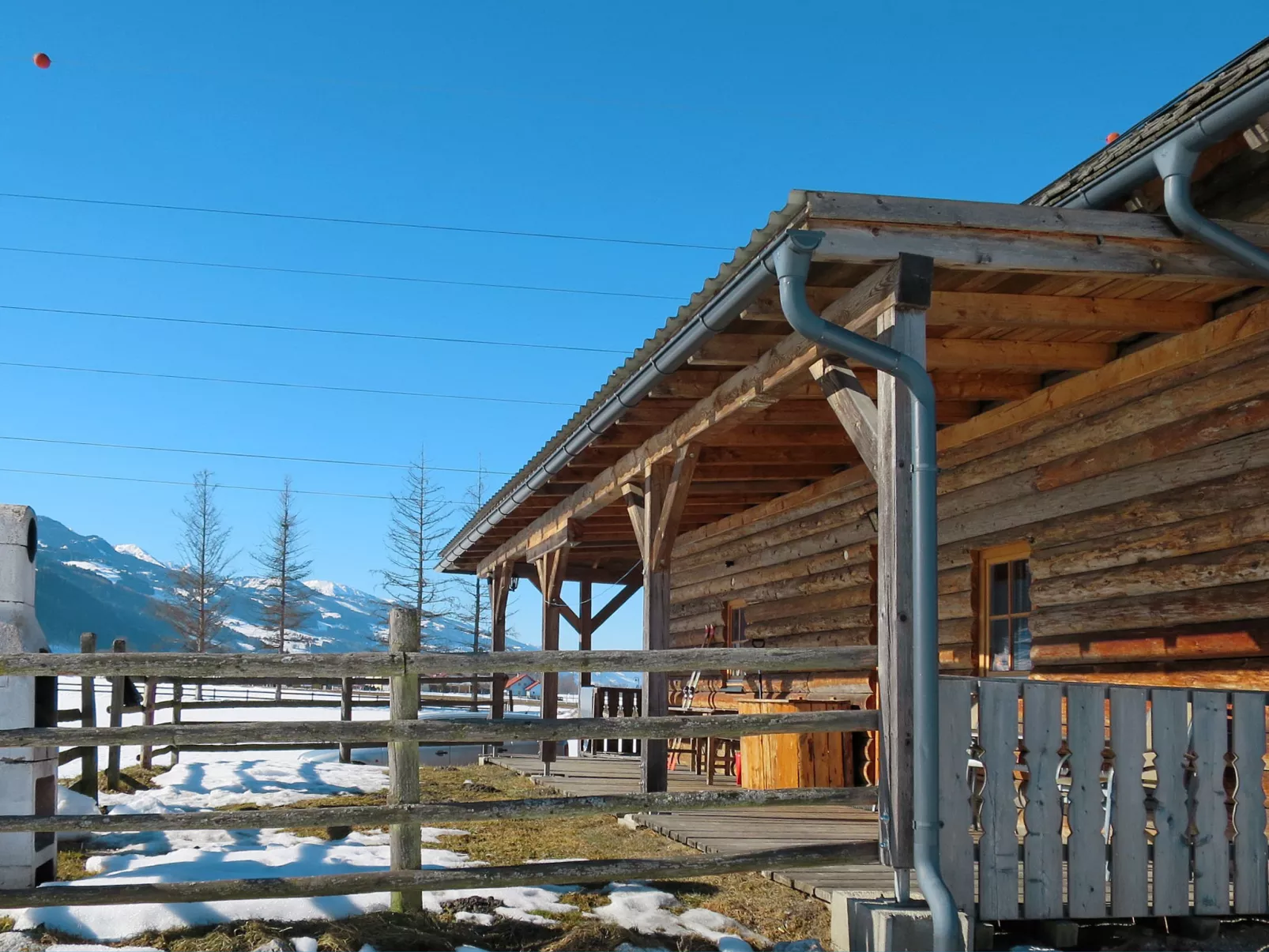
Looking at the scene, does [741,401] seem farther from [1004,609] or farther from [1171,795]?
[1171,795]

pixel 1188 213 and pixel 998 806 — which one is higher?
pixel 1188 213

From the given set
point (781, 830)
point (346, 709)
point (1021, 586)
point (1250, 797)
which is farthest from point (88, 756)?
point (1250, 797)

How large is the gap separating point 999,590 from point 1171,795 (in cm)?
393

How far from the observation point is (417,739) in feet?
19.2

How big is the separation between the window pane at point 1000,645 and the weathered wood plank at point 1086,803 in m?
3.78

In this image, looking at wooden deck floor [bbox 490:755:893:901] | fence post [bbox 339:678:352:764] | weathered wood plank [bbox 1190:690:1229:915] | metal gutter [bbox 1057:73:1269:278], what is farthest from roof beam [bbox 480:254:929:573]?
fence post [bbox 339:678:352:764]

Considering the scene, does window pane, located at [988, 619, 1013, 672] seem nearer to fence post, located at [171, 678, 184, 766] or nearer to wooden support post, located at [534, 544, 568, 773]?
wooden support post, located at [534, 544, 568, 773]

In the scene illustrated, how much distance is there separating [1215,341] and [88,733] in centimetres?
642

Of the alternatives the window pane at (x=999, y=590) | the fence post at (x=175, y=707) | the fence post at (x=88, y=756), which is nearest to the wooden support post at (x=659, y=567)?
the window pane at (x=999, y=590)

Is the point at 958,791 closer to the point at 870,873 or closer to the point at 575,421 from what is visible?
the point at 870,873

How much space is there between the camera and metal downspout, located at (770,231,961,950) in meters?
5.25

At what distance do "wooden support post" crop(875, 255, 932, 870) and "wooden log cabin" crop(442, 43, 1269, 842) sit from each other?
1 cm

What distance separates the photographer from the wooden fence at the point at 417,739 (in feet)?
18.8

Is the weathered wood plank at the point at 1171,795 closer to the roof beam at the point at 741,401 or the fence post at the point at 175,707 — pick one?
the roof beam at the point at 741,401
